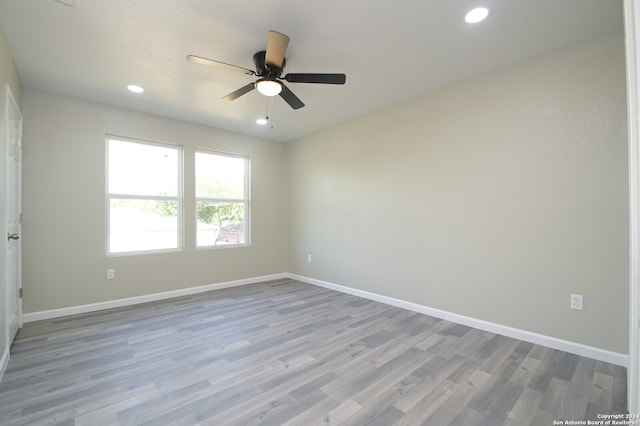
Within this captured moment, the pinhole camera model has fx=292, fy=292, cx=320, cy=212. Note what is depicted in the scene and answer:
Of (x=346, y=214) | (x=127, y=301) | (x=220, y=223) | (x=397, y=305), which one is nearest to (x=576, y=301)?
(x=397, y=305)

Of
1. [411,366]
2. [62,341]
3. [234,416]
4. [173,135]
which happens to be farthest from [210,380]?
[173,135]

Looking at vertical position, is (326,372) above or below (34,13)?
below

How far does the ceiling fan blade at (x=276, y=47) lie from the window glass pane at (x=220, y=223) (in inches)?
117

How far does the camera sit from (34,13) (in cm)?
210

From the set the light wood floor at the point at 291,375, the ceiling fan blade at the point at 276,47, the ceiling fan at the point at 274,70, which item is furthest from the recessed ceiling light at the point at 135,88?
the light wood floor at the point at 291,375

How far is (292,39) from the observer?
241 cm

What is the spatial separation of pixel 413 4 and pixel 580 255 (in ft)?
7.92

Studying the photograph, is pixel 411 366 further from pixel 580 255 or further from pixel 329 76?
pixel 329 76

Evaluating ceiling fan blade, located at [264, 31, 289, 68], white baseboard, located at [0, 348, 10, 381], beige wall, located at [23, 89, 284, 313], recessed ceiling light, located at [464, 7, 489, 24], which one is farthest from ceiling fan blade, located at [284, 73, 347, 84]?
white baseboard, located at [0, 348, 10, 381]

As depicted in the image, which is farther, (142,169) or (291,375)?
→ (142,169)

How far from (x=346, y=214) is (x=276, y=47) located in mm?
2774

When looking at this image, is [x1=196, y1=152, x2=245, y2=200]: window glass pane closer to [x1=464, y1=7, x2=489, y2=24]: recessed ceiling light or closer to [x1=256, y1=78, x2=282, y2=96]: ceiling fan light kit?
[x1=256, y1=78, x2=282, y2=96]: ceiling fan light kit

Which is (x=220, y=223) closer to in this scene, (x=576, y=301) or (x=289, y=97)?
(x=289, y=97)

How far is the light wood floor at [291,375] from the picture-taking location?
177cm
